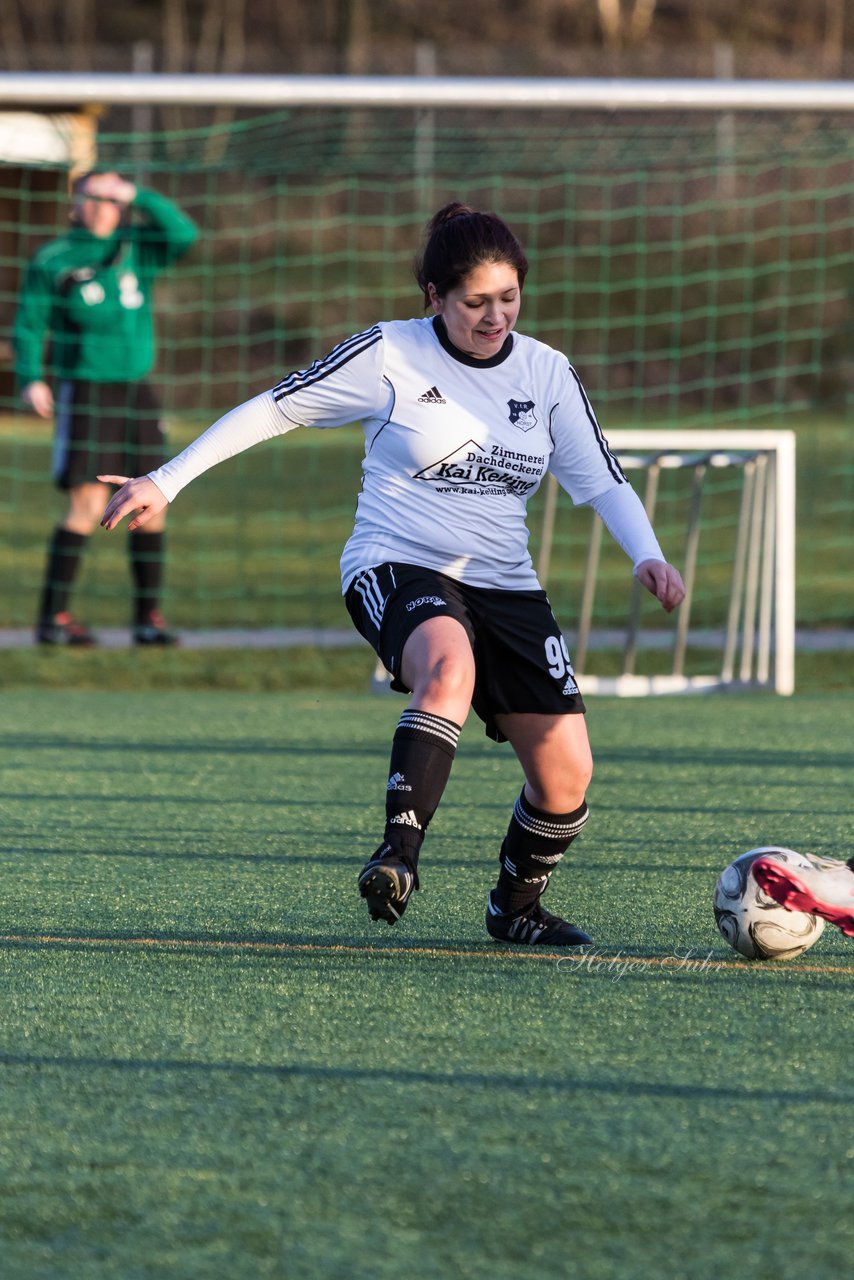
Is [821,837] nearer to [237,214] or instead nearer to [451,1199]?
[451,1199]

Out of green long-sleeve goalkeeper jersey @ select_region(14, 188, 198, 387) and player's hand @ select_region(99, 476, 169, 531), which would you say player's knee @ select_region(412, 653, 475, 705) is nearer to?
player's hand @ select_region(99, 476, 169, 531)

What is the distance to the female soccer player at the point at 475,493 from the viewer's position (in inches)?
139

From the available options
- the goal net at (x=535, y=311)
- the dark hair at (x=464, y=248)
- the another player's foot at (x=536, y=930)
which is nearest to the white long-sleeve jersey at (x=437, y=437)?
the dark hair at (x=464, y=248)

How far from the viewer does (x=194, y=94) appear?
8531 millimetres

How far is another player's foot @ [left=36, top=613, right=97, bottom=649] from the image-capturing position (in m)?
9.02

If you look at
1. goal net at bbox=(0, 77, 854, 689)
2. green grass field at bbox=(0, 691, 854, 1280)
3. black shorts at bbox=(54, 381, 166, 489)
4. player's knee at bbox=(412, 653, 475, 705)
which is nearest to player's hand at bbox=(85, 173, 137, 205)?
goal net at bbox=(0, 77, 854, 689)

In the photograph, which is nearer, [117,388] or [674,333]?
[117,388]

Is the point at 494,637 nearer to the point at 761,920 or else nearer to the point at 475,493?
the point at 475,493

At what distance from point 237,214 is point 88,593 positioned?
1303 cm

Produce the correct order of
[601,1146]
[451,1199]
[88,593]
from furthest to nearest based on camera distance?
1. [88,593]
2. [601,1146]
3. [451,1199]

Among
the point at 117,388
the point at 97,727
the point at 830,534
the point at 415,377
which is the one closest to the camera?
the point at 415,377

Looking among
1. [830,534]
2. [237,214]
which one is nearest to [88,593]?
[830,534]

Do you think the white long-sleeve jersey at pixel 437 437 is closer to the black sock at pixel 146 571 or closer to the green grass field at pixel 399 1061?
the green grass field at pixel 399 1061

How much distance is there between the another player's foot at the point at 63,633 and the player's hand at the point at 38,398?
1.02 m
